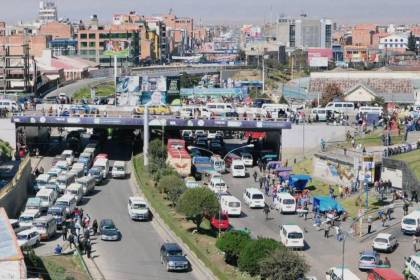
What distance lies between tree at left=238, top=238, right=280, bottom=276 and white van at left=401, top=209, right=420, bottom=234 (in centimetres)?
822

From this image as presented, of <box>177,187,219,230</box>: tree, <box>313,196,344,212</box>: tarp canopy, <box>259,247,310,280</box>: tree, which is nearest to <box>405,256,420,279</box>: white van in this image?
<box>259,247,310,280</box>: tree

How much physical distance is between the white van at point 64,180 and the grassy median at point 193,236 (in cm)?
318

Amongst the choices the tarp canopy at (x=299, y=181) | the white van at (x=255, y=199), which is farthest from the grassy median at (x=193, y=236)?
the tarp canopy at (x=299, y=181)

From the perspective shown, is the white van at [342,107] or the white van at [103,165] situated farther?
the white van at [342,107]

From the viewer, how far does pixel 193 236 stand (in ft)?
105

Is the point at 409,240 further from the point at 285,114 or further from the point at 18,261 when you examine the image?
the point at 285,114

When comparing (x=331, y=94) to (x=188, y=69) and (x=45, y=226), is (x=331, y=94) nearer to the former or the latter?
(x=45, y=226)

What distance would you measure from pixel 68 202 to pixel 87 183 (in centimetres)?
555

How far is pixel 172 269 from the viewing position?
91.5ft

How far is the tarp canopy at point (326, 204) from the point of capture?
35875 mm

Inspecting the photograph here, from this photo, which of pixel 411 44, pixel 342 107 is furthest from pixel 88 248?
pixel 411 44

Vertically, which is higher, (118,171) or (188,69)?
(188,69)

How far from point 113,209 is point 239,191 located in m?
7.06

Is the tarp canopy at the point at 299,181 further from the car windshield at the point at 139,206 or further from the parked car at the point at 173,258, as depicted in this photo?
the parked car at the point at 173,258
